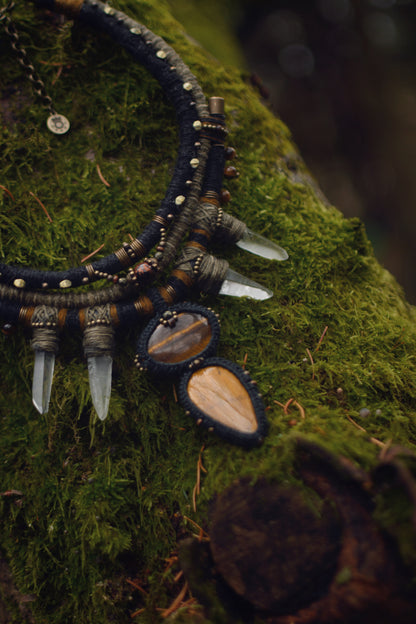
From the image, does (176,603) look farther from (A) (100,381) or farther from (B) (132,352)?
(B) (132,352)

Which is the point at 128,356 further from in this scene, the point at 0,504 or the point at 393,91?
the point at 393,91

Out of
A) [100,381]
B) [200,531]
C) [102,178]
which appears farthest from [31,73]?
[200,531]

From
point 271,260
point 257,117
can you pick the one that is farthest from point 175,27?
point 271,260

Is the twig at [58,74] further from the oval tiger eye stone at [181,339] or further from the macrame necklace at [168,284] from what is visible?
the oval tiger eye stone at [181,339]

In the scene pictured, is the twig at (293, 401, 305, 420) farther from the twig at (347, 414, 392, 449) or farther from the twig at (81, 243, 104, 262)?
the twig at (81, 243, 104, 262)

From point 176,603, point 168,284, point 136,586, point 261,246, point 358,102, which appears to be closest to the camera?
point 176,603

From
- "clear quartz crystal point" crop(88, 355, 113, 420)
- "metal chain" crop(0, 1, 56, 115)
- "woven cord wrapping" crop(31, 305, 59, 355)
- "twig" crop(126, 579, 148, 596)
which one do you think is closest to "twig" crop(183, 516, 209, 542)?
"twig" crop(126, 579, 148, 596)

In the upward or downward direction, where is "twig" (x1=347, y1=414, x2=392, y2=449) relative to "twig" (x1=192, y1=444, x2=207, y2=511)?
upward

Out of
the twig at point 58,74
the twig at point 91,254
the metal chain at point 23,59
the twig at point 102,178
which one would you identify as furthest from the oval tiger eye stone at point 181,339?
the twig at point 58,74
